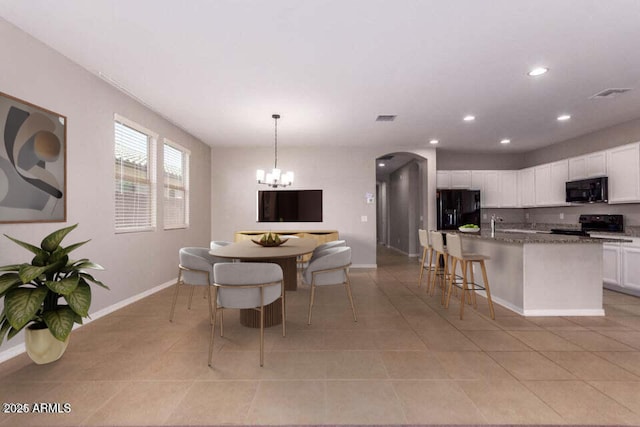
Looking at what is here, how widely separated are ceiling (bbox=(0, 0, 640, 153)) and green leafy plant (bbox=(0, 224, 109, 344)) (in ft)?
5.99

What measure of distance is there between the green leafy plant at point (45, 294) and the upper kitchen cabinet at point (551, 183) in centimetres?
745

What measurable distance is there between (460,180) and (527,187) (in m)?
1.38

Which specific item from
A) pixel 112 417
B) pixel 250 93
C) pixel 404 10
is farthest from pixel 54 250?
pixel 404 10

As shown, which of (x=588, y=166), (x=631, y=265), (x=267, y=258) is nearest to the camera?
(x=267, y=258)

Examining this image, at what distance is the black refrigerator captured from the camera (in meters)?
7.01

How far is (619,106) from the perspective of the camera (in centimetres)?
460

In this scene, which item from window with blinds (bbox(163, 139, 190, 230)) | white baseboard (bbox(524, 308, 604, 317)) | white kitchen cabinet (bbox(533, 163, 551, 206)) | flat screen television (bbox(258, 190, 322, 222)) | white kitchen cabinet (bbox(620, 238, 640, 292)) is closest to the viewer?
white baseboard (bbox(524, 308, 604, 317))

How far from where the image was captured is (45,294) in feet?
7.40

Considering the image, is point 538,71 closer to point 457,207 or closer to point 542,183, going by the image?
point 457,207

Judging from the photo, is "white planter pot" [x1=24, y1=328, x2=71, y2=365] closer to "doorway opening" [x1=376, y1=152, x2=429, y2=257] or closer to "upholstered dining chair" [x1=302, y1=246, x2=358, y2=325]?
"upholstered dining chair" [x1=302, y1=246, x2=358, y2=325]

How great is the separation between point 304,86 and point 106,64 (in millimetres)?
2096

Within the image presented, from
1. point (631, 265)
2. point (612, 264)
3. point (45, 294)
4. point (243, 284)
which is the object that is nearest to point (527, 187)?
point (612, 264)

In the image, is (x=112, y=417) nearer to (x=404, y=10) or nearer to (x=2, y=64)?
(x=2, y=64)

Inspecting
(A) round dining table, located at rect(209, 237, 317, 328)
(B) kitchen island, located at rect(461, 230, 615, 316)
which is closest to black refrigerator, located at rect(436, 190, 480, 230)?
(B) kitchen island, located at rect(461, 230, 615, 316)
